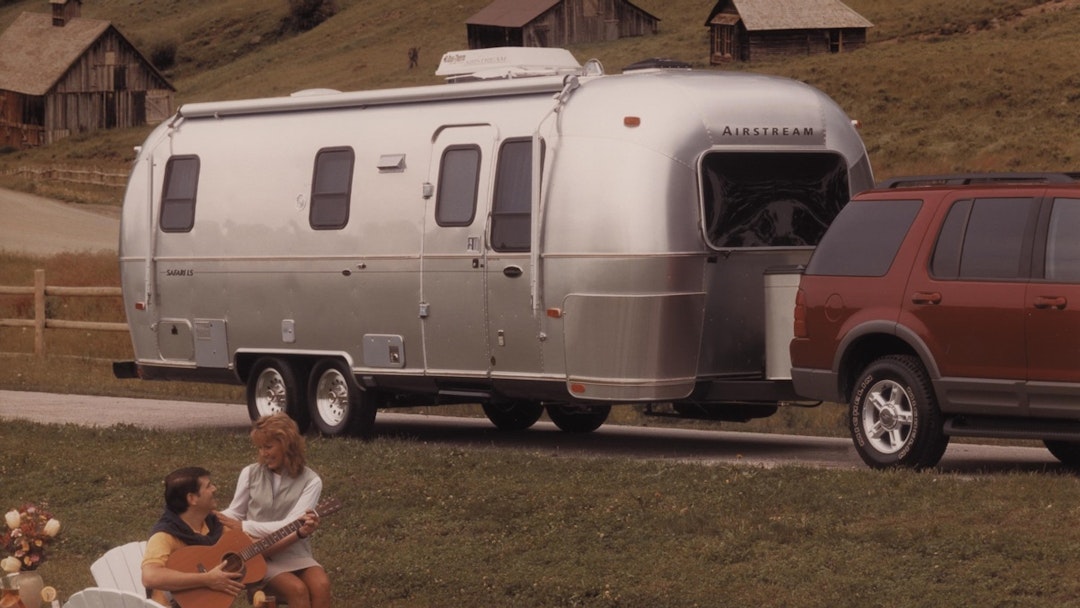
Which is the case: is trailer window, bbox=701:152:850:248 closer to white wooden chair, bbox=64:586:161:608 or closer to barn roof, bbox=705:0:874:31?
Answer: white wooden chair, bbox=64:586:161:608

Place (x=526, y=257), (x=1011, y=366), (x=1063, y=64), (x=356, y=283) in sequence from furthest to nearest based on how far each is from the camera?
(x=1063, y=64)
(x=356, y=283)
(x=526, y=257)
(x=1011, y=366)

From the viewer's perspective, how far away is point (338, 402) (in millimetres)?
17609

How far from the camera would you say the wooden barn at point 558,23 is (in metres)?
113

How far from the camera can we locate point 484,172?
16188 millimetres

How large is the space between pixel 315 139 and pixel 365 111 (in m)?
0.58

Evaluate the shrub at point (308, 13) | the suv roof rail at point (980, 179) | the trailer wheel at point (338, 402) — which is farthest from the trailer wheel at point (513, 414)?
the shrub at point (308, 13)

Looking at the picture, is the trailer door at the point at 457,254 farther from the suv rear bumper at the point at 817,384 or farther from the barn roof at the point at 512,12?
the barn roof at the point at 512,12

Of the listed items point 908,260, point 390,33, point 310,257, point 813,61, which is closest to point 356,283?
point 310,257

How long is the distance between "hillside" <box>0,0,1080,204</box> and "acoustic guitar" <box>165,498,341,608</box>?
1810 inches

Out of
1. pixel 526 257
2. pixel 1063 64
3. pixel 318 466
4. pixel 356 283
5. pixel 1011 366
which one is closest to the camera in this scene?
pixel 1011 366

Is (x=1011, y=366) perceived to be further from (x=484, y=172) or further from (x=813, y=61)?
(x=813, y=61)

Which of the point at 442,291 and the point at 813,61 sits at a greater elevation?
the point at 813,61

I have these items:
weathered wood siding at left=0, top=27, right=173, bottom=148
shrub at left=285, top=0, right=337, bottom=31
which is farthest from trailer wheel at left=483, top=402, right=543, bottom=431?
shrub at left=285, top=0, right=337, bottom=31

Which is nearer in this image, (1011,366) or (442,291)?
(1011,366)
